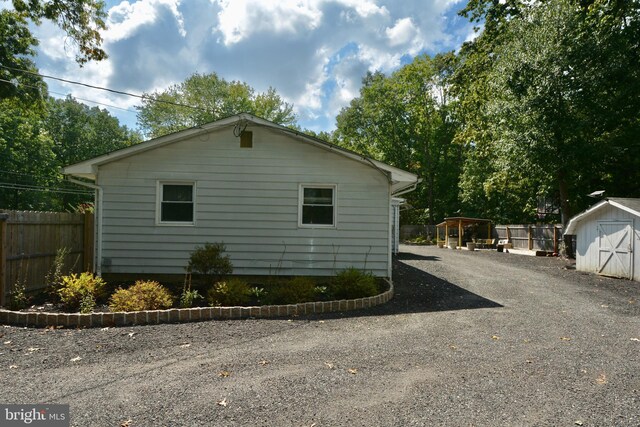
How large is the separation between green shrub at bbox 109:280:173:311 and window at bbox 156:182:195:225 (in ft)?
9.35

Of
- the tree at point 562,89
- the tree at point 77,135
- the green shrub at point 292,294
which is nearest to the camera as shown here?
the green shrub at point 292,294

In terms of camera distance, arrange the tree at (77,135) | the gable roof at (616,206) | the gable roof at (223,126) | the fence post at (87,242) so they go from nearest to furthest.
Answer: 1. the gable roof at (223,126)
2. the fence post at (87,242)
3. the gable roof at (616,206)
4. the tree at (77,135)

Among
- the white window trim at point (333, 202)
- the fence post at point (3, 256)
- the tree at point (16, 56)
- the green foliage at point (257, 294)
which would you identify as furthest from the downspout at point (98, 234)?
the tree at point (16, 56)

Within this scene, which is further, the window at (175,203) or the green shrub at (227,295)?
the window at (175,203)

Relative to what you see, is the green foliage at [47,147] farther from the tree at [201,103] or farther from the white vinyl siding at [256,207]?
the white vinyl siding at [256,207]

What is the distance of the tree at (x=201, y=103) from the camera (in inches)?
1465

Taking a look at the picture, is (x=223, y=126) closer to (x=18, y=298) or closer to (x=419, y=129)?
(x=18, y=298)

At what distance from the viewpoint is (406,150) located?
39938 millimetres

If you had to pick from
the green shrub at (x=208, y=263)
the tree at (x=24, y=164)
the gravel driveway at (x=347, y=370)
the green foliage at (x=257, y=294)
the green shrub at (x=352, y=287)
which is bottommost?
the gravel driveway at (x=347, y=370)

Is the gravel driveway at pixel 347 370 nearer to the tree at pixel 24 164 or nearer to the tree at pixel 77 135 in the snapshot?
the tree at pixel 24 164

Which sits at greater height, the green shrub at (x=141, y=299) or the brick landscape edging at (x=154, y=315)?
the green shrub at (x=141, y=299)

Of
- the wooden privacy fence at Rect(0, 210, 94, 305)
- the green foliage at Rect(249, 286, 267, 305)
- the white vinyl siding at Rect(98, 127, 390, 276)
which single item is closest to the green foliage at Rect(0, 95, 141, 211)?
the wooden privacy fence at Rect(0, 210, 94, 305)

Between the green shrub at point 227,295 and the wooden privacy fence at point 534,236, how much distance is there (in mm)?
18041

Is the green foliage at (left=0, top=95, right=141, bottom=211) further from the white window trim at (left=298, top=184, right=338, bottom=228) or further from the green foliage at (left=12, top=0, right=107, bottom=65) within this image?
the white window trim at (left=298, top=184, right=338, bottom=228)
